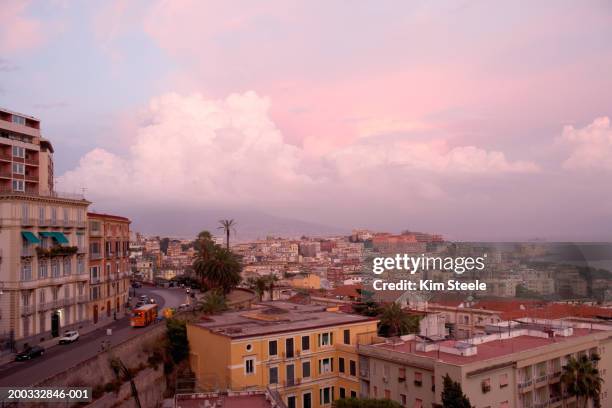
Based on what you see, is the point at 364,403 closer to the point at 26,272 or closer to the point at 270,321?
the point at 270,321

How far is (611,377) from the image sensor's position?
38031mm

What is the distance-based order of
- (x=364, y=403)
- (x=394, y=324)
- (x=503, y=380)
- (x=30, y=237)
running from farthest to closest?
(x=394, y=324) < (x=30, y=237) < (x=503, y=380) < (x=364, y=403)

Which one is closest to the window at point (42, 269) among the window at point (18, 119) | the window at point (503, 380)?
the window at point (18, 119)

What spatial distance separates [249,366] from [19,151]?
125 feet

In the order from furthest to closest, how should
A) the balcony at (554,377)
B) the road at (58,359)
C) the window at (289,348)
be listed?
the window at (289,348)
the balcony at (554,377)
the road at (58,359)

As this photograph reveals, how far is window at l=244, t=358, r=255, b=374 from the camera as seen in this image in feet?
113

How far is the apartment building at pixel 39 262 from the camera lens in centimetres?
3944

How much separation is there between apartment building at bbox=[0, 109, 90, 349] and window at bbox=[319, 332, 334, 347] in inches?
821

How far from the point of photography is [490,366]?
29328mm

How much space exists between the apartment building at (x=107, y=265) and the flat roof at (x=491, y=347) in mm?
29402

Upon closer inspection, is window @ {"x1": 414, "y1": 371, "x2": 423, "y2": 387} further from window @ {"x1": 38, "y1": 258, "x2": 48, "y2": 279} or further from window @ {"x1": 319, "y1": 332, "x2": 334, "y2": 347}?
window @ {"x1": 38, "y1": 258, "x2": 48, "y2": 279}

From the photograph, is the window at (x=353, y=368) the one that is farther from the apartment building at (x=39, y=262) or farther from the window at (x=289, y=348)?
the apartment building at (x=39, y=262)

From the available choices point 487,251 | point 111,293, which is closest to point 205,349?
point 111,293

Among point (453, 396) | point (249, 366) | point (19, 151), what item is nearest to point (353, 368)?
point (249, 366)
